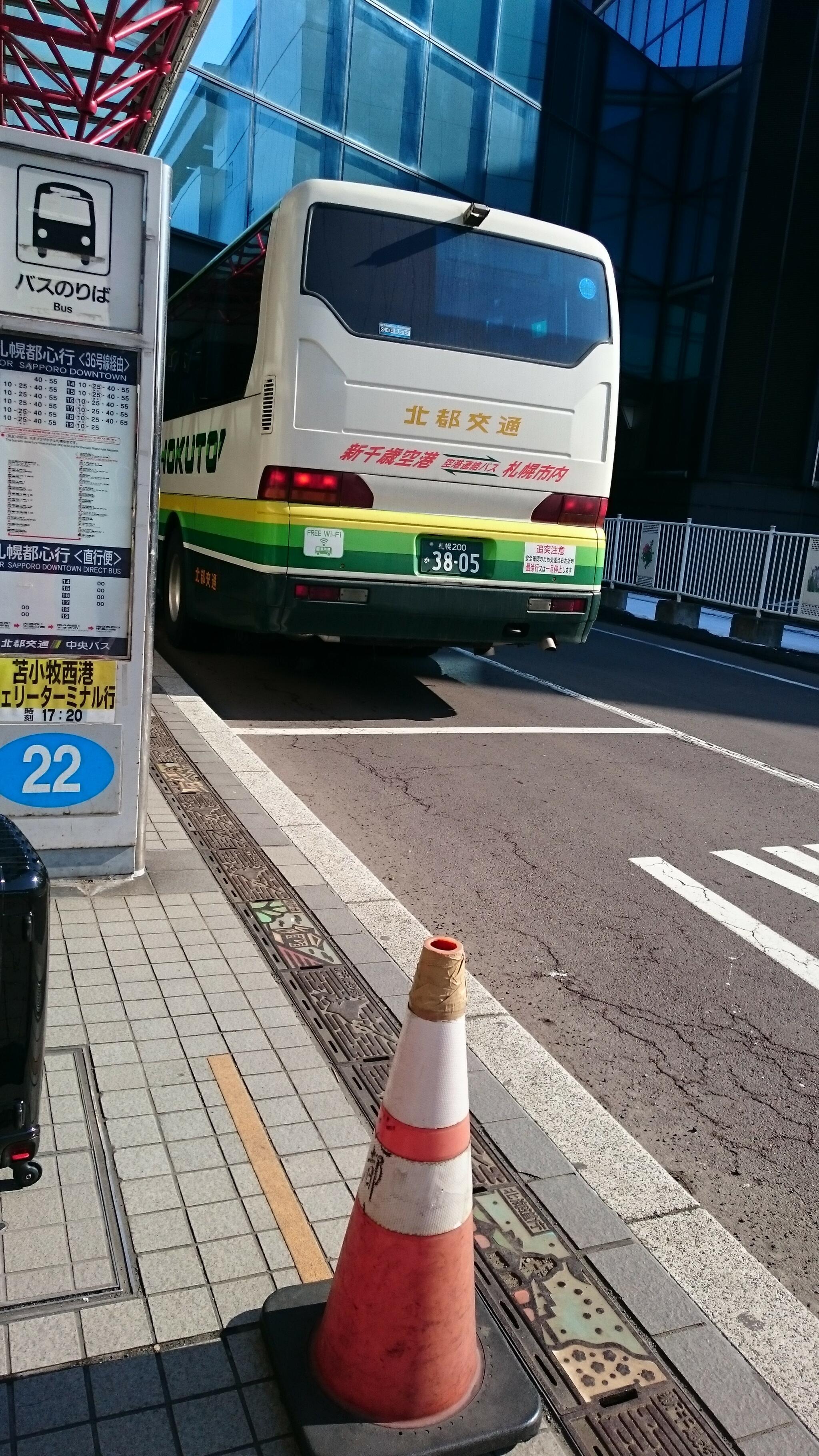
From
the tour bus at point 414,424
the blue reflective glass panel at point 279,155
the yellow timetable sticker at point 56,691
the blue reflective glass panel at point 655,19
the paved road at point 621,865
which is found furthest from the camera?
the blue reflective glass panel at point 655,19

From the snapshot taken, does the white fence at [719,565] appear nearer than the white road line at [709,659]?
No

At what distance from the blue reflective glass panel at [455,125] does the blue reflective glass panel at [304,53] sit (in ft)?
8.55

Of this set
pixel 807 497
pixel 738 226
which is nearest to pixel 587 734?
pixel 807 497

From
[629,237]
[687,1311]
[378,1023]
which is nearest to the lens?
[687,1311]

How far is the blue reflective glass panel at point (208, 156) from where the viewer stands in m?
19.2

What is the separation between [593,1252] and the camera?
9.28ft

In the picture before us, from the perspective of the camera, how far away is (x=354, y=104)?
69.2 ft

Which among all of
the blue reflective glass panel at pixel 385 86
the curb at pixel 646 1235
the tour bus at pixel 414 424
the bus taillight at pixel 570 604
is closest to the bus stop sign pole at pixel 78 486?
the curb at pixel 646 1235

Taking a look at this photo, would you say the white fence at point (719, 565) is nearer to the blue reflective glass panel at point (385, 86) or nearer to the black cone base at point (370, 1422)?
the blue reflective glass panel at point (385, 86)

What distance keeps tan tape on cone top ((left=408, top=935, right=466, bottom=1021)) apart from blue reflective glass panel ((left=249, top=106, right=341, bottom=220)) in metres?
20.5

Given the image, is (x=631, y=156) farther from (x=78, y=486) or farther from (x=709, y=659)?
(x=78, y=486)

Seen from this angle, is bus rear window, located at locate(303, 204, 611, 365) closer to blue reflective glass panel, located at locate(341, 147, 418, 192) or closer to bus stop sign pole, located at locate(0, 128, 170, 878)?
bus stop sign pole, located at locate(0, 128, 170, 878)

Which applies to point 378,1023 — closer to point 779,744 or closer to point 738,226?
point 779,744

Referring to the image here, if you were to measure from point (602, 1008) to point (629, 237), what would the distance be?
2674 centimetres
